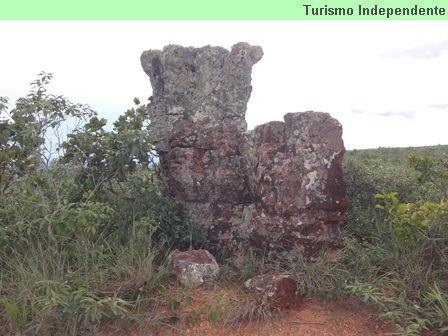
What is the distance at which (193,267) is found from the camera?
4.71 m

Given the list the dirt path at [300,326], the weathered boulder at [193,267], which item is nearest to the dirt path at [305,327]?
the dirt path at [300,326]

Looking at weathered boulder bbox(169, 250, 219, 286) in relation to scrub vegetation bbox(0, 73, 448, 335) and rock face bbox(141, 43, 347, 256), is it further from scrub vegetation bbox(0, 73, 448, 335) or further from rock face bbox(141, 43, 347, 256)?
rock face bbox(141, 43, 347, 256)

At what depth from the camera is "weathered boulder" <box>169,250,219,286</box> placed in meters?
4.66

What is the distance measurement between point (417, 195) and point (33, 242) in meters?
4.41

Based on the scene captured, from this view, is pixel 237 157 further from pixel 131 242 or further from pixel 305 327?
pixel 305 327

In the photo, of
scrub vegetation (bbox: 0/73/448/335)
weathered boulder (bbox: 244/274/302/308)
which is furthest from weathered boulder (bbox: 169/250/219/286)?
weathered boulder (bbox: 244/274/302/308)

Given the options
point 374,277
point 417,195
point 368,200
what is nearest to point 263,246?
point 374,277

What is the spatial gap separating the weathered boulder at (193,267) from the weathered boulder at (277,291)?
0.57 m

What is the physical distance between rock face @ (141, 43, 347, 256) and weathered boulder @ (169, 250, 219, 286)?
0.66 metres

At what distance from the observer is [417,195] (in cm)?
583

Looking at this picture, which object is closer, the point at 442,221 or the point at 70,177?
the point at 442,221

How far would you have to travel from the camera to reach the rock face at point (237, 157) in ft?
16.7

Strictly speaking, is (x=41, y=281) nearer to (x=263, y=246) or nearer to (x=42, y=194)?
(x=42, y=194)

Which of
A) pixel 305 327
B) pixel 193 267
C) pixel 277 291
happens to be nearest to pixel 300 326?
pixel 305 327
